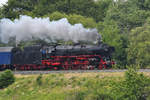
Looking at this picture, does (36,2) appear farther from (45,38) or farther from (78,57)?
(78,57)

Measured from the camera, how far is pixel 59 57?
105 ft

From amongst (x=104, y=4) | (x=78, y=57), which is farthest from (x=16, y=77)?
(x=104, y=4)

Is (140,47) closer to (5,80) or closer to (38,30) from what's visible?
(38,30)

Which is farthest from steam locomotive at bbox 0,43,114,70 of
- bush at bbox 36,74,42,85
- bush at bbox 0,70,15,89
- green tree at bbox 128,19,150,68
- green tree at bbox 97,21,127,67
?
green tree at bbox 97,21,127,67

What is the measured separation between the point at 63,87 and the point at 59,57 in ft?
25.3

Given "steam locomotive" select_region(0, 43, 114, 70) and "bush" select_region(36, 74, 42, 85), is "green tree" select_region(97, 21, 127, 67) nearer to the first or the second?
"steam locomotive" select_region(0, 43, 114, 70)

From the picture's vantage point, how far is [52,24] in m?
34.4

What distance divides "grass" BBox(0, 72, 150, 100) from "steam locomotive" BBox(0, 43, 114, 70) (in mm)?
4409

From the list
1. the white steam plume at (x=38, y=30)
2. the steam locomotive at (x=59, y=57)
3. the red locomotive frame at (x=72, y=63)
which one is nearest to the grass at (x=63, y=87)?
the red locomotive frame at (x=72, y=63)

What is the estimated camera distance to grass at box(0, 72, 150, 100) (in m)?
22.2

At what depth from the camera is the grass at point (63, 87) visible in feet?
72.9

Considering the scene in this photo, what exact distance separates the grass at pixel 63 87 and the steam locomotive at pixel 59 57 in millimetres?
4409

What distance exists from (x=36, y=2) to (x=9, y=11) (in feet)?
27.9

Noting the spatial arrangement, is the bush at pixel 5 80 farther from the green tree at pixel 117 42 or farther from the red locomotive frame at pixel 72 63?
the green tree at pixel 117 42
